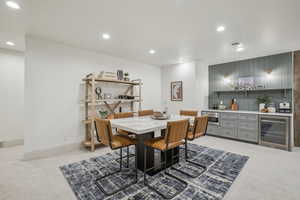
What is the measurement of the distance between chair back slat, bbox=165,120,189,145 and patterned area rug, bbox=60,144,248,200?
2.26 ft

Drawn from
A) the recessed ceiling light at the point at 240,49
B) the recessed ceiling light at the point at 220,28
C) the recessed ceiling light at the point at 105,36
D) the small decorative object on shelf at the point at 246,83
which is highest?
the recessed ceiling light at the point at 105,36

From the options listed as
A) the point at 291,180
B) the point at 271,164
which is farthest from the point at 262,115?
the point at 291,180

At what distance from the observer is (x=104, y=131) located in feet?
6.81

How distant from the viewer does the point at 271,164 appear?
2742 mm

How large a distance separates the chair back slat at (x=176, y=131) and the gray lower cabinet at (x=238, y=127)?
9.34ft

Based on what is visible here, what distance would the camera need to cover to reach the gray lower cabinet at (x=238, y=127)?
393cm

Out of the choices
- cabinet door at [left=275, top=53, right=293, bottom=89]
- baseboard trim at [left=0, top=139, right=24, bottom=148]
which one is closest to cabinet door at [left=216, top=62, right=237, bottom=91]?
cabinet door at [left=275, top=53, right=293, bottom=89]

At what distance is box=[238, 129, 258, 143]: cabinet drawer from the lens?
391 cm

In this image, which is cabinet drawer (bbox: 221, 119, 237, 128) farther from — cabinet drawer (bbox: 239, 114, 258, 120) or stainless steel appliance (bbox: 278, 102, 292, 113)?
stainless steel appliance (bbox: 278, 102, 292, 113)

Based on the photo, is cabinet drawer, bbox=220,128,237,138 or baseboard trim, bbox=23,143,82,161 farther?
cabinet drawer, bbox=220,128,237,138

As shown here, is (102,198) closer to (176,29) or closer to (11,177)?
(11,177)

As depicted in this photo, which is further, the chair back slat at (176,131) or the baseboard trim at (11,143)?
the baseboard trim at (11,143)

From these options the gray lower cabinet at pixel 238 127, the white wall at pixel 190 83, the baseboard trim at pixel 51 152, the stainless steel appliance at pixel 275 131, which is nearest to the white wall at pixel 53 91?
the baseboard trim at pixel 51 152

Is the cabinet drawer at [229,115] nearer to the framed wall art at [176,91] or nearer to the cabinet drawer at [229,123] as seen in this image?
the cabinet drawer at [229,123]
